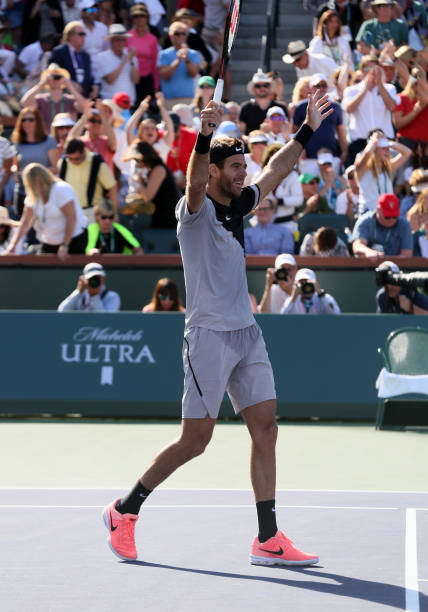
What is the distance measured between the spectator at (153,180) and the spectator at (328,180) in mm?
1803

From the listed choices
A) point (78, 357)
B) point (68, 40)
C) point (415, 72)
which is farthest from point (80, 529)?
point (68, 40)

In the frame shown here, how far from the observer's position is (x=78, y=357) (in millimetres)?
13891

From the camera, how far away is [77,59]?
18047 mm

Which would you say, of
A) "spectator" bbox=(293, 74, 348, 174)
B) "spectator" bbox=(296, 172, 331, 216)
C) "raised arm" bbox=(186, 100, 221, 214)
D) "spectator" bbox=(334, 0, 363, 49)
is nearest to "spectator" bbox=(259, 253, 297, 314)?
"spectator" bbox=(296, 172, 331, 216)

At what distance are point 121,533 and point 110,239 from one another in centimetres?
860

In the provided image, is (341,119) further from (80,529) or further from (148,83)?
(80,529)

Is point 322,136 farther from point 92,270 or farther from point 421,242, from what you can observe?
point 92,270

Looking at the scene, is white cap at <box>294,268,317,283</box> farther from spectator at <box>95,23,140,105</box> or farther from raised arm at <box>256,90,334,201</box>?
raised arm at <box>256,90,334,201</box>

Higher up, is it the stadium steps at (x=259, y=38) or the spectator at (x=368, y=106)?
the spectator at (x=368, y=106)

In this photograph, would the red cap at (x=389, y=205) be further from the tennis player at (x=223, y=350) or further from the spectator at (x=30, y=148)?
the tennis player at (x=223, y=350)

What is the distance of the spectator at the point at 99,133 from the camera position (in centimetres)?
1606

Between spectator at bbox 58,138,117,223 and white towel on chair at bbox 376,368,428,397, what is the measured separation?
3736 millimetres

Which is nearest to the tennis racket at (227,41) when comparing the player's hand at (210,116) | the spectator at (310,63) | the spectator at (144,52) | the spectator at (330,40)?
the player's hand at (210,116)

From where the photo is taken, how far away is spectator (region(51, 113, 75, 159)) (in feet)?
53.2
